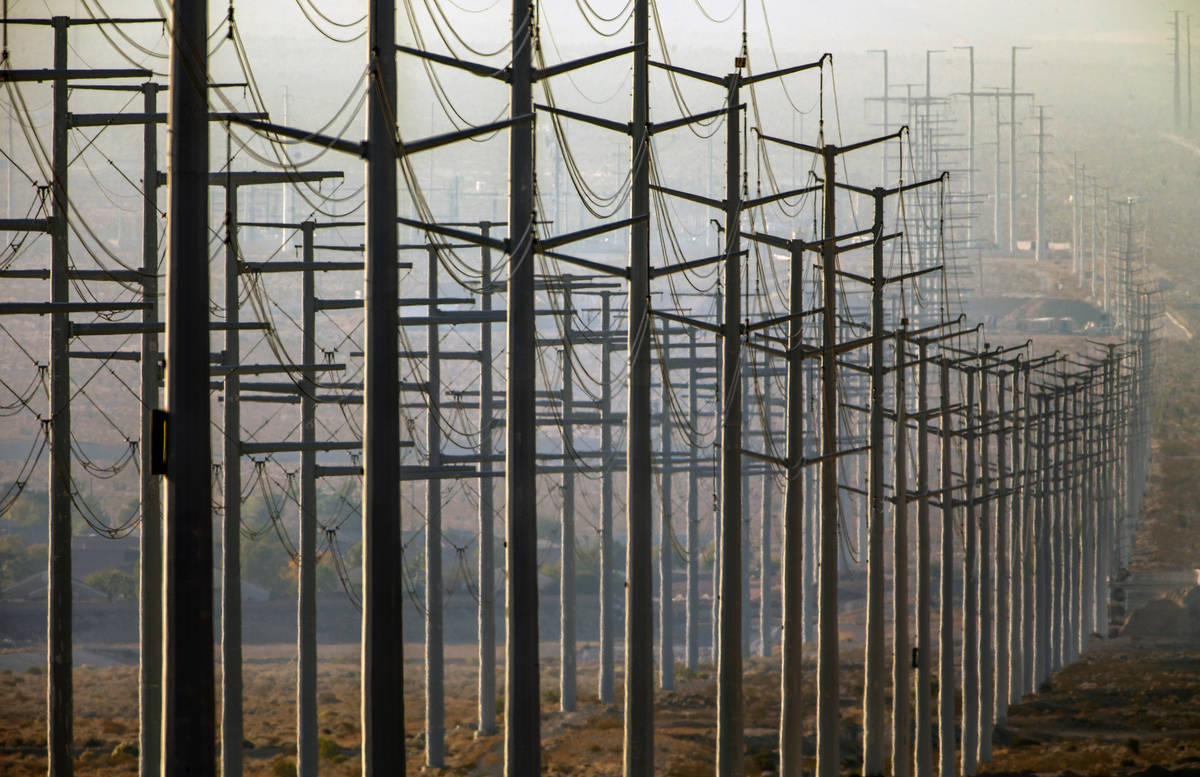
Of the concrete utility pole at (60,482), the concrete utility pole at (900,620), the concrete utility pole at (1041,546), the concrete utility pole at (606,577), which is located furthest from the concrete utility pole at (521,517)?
the concrete utility pole at (1041,546)

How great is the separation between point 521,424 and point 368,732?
4.34m

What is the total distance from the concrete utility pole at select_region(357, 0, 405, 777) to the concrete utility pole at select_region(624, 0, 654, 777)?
7.62 m

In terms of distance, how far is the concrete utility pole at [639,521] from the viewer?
20734mm

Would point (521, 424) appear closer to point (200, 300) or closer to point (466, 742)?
point (200, 300)

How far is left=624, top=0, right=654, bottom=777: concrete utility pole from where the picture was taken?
68.0ft

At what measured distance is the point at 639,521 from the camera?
832 inches

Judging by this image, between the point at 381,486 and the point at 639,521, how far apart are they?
9.04 m

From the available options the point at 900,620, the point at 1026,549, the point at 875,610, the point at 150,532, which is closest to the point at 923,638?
the point at 900,620

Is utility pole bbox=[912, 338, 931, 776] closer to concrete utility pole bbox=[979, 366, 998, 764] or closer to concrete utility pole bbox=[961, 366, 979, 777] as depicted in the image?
concrete utility pole bbox=[961, 366, 979, 777]

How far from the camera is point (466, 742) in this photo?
1727 inches

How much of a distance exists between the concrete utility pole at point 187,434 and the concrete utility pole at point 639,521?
9.71 metres

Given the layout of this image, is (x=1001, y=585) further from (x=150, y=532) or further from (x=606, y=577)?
(x=150, y=532)

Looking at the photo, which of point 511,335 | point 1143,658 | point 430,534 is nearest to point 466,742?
point 430,534

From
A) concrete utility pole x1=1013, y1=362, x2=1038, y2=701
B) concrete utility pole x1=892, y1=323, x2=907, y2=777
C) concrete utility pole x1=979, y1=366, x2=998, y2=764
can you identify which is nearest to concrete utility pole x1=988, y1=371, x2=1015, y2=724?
concrete utility pole x1=1013, y1=362, x2=1038, y2=701
